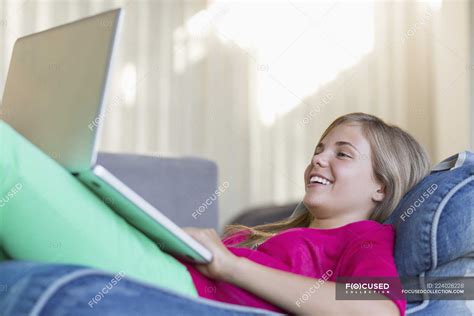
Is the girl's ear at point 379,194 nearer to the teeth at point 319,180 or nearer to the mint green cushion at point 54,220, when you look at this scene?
the teeth at point 319,180

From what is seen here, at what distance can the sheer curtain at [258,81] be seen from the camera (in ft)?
15.0

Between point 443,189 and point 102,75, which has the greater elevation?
point 102,75

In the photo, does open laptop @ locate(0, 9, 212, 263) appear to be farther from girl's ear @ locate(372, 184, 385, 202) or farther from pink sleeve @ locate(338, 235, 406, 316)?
girl's ear @ locate(372, 184, 385, 202)

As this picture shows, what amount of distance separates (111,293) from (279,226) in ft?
2.93

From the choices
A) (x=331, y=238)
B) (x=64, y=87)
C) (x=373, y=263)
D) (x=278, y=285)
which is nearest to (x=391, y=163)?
(x=331, y=238)

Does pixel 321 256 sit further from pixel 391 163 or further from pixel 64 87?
pixel 64 87

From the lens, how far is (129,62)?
453cm

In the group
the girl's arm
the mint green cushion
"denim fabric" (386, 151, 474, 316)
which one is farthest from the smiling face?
the mint green cushion

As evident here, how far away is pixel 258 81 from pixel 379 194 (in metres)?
3.05

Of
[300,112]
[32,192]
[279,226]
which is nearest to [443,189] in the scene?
[279,226]

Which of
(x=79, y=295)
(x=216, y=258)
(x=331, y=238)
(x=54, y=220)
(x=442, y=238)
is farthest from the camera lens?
(x=331, y=238)

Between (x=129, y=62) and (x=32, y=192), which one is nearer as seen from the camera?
(x=32, y=192)

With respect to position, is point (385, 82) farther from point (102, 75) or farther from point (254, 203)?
point (102, 75)

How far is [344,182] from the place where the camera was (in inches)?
63.7
